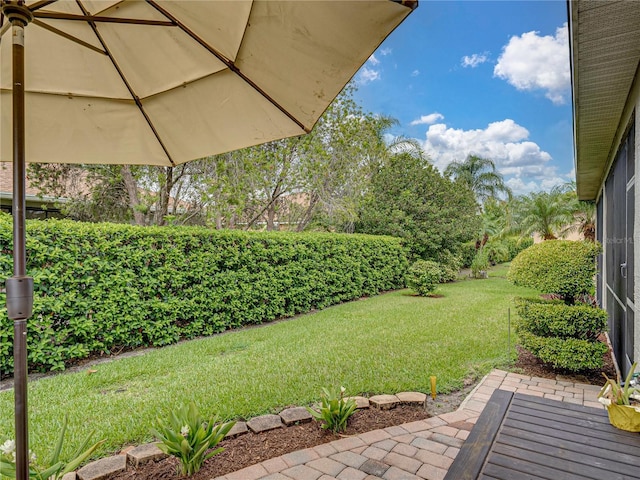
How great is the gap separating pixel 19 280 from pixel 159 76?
1457mm

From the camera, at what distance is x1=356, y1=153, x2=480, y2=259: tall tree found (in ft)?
47.1

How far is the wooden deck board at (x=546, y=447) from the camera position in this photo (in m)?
1.57

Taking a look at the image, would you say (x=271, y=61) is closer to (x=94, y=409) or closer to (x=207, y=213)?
(x=94, y=409)

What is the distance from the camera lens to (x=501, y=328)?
6.91 meters

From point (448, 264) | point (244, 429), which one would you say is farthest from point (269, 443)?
point (448, 264)

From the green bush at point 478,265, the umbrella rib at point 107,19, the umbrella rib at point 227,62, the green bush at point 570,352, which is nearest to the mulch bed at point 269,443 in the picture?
the green bush at point 570,352

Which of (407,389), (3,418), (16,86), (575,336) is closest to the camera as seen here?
(16,86)

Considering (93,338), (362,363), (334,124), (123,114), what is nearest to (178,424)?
(123,114)

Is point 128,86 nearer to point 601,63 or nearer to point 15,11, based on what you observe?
point 15,11

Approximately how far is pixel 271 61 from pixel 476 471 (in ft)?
7.08

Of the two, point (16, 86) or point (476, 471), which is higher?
point (16, 86)

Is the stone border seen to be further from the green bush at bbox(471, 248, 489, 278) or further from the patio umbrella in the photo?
the green bush at bbox(471, 248, 489, 278)

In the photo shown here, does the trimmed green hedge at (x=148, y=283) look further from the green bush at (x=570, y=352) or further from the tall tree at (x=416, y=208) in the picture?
the tall tree at (x=416, y=208)

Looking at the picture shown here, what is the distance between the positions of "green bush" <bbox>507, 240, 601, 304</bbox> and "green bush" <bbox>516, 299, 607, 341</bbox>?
0.23m
